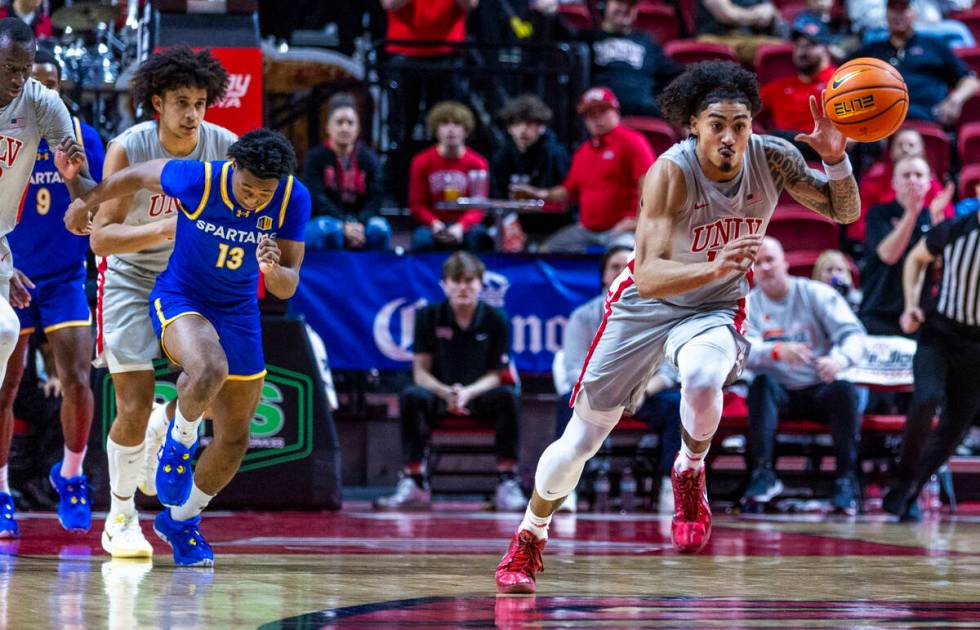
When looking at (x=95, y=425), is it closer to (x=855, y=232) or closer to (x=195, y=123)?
(x=195, y=123)

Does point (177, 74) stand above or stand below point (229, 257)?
above

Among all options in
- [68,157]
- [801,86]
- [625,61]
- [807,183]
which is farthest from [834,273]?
[68,157]

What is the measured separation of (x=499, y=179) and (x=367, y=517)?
11.6 feet

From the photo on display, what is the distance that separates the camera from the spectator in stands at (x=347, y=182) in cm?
1035

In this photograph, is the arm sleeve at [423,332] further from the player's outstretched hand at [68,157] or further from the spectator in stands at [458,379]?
the player's outstretched hand at [68,157]

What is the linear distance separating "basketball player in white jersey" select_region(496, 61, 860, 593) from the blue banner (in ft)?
15.5

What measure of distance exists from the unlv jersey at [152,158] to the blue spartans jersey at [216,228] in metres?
0.48

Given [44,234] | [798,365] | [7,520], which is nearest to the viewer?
[7,520]

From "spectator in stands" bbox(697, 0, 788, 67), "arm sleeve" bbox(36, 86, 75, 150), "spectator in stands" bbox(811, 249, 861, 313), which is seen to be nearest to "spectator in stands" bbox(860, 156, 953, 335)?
"spectator in stands" bbox(811, 249, 861, 313)

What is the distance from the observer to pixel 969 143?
12609 mm

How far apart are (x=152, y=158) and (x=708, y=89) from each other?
235cm

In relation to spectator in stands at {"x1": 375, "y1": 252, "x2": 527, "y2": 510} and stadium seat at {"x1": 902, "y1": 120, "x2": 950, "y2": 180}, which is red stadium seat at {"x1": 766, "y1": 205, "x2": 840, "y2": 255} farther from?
spectator in stands at {"x1": 375, "y1": 252, "x2": 527, "y2": 510}

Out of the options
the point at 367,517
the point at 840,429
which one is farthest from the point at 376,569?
the point at 840,429

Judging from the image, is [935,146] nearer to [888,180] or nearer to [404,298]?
[888,180]
